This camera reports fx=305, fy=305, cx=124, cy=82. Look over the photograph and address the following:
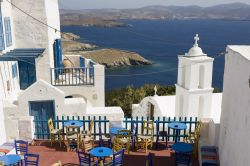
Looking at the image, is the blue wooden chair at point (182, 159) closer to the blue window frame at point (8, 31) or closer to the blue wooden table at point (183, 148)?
the blue wooden table at point (183, 148)

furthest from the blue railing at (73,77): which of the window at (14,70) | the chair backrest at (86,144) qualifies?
the chair backrest at (86,144)

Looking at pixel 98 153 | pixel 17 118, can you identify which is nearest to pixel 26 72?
pixel 17 118

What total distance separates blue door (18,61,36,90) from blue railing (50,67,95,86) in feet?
3.20

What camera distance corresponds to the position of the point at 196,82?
45.8ft

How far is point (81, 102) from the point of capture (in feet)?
44.6

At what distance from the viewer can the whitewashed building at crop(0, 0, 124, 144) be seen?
13.3 meters

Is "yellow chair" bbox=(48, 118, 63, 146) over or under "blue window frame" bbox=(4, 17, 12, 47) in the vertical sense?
under

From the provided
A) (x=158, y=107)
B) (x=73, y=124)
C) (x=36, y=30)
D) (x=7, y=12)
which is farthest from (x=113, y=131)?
(x=7, y=12)

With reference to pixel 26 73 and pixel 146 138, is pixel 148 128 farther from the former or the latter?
pixel 26 73

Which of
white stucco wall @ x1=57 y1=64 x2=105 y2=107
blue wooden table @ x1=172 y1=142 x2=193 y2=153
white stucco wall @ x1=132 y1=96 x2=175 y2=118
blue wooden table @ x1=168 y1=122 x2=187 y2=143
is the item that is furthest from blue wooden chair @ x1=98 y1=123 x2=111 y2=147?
white stucco wall @ x1=132 y1=96 x2=175 y2=118

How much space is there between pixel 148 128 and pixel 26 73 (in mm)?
7758

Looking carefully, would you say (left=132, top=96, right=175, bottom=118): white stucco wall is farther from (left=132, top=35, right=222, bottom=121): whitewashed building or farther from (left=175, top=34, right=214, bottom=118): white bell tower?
(left=175, top=34, right=214, bottom=118): white bell tower

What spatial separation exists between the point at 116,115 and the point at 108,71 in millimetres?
73085

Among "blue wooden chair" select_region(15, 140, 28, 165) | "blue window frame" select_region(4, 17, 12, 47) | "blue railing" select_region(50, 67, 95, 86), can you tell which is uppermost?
"blue window frame" select_region(4, 17, 12, 47)
